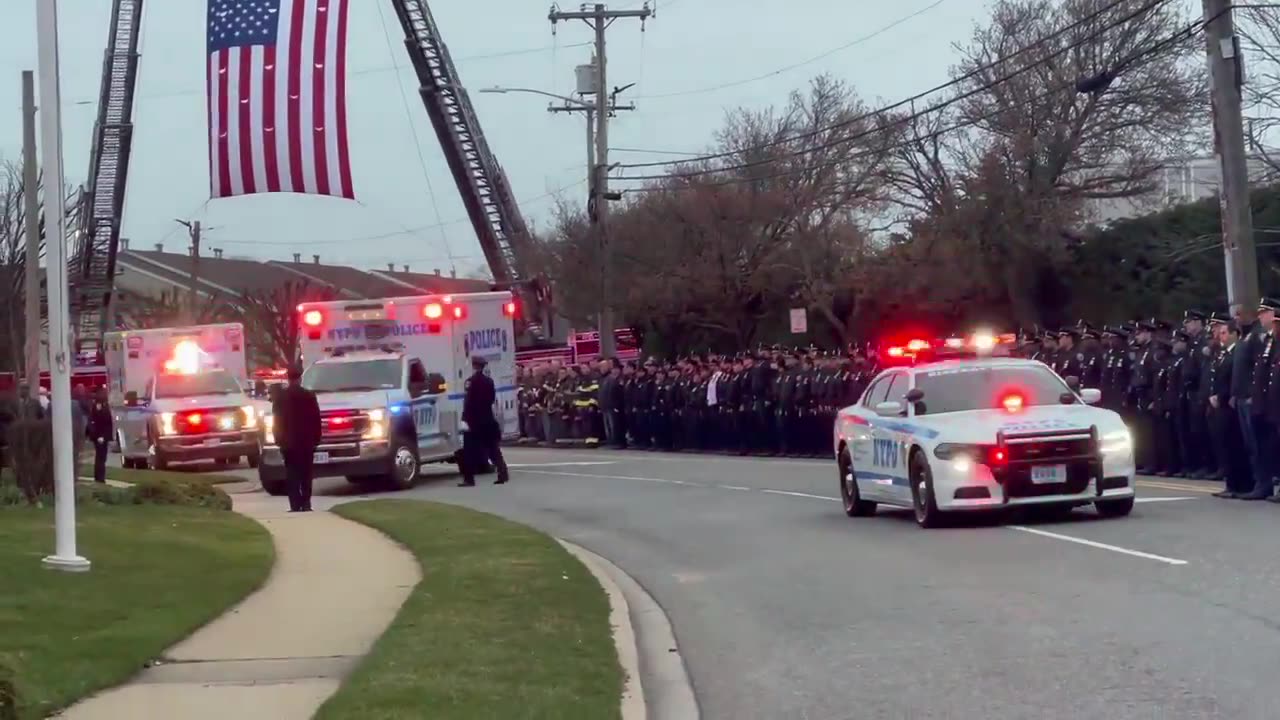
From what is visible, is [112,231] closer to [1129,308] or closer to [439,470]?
[439,470]

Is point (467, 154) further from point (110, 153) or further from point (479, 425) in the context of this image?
→ point (479, 425)

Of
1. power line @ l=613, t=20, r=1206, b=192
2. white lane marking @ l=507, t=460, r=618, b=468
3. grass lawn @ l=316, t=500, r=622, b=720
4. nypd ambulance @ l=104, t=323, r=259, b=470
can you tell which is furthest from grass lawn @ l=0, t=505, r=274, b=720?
power line @ l=613, t=20, r=1206, b=192

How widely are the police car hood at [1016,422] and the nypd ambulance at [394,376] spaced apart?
491 inches

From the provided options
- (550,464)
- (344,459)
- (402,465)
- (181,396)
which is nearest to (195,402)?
(181,396)

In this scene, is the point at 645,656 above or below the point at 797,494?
below

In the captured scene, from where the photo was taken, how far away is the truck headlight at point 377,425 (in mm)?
26953

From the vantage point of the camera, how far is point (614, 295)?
52719 millimetres

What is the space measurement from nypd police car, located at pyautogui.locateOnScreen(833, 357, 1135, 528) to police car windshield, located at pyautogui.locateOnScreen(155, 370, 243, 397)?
Answer: 21740 millimetres

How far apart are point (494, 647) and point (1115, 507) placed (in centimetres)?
847

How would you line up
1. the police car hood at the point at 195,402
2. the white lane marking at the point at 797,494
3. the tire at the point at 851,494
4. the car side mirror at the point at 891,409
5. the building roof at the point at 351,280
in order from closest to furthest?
1. the car side mirror at the point at 891,409
2. the tire at the point at 851,494
3. the white lane marking at the point at 797,494
4. the police car hood at the point at 195,402
5. the building roof at the point at 351,280

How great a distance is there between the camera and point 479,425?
89.5 ft

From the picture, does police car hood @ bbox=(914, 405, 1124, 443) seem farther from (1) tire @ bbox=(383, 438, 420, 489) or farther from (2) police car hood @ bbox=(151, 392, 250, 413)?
(2) police car hood @ bbox=(151, 392, 250, 413)

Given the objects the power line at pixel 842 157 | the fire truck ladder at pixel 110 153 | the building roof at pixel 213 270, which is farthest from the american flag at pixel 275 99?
the building roof at pixel 213 270

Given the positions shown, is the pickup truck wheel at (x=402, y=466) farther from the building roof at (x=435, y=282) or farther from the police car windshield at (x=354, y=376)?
the building roof at (x=435, y=282)
